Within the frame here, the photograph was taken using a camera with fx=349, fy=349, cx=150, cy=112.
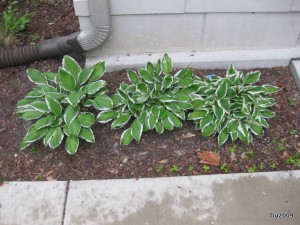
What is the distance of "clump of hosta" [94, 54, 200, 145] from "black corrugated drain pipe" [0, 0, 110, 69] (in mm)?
544

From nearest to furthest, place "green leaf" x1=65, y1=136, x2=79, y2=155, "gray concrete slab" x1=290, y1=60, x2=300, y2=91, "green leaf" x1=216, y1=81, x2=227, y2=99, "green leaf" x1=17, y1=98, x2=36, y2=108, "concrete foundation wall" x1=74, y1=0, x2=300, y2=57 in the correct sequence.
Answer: "green leaf" x1=65, y1=136, x2=79, y2=155 < "green leaf" x1=216, y1=81, x2=227, y2=99 < "green leaf" x1=17, y1=98, x2=36, y2=108 < "concrete foundation wall" x1=74, y1=0, x2=300, y2=57 < "gray concrete slab" x1=290, y1=60, x2=300, y2=91

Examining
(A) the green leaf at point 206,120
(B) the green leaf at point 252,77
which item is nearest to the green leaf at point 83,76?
(A) the green leaf at point 206,120

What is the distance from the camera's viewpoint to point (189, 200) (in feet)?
7.95

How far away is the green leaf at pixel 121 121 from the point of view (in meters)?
2.71

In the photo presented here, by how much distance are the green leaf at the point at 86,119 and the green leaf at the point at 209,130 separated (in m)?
0.86

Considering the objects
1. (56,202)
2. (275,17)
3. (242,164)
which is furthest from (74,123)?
(275,17)

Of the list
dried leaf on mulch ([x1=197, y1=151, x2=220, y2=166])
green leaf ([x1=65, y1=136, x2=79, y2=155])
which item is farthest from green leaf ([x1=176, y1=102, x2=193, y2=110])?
green leaf ([x1=65, y1=136, x2=79, y2=155])

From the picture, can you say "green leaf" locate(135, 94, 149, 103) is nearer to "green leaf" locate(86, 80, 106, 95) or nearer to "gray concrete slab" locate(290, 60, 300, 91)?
"green leaf" locate(86, 80, 106, 95)

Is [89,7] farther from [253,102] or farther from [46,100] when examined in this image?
[253,102]

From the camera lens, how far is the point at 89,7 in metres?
2.81

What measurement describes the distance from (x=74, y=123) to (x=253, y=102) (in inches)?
55.2

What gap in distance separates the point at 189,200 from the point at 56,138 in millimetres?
1082

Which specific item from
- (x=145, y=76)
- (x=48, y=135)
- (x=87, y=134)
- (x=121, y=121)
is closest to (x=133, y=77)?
(x=145, y=76)

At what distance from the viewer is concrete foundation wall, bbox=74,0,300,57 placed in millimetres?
2953
